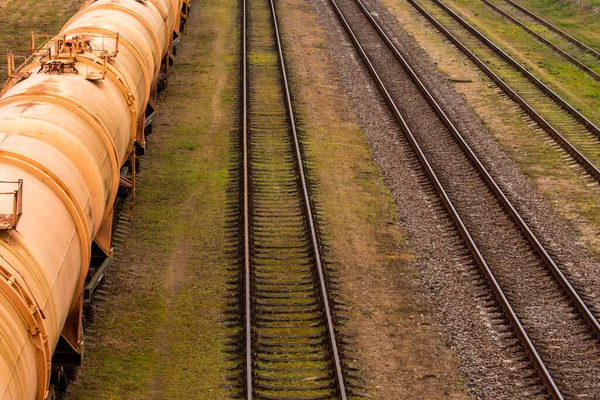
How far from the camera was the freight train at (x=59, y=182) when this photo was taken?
8.62 m

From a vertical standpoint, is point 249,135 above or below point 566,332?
above

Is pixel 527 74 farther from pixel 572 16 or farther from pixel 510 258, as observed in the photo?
pixel 510 258

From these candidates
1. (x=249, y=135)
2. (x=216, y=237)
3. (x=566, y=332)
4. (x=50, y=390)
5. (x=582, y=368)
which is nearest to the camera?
(x=50, y=390)

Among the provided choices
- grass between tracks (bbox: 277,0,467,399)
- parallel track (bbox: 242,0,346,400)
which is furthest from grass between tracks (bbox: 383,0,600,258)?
parallel track (bbox: 242,0,346,400)

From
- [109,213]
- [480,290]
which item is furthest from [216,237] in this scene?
[480,290]

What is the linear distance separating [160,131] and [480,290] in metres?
11.3

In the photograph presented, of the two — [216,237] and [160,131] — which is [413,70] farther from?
[216,237]

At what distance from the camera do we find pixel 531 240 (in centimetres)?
1809

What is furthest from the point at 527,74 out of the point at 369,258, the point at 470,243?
the point at 369,258

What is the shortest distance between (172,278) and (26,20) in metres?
24.3

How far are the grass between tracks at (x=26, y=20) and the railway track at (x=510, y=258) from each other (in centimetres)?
1407

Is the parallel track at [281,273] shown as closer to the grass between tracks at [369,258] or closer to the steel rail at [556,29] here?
the grass between tracks at [369,258]

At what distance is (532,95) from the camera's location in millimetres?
29000

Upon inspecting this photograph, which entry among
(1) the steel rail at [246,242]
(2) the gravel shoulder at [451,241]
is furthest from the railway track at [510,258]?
(1) the steel rail at [246,242]
